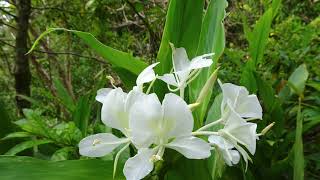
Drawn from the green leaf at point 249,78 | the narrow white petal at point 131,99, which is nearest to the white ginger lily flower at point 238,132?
the narrow white petal at point 131,99

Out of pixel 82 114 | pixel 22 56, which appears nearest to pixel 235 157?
pixel 82 114

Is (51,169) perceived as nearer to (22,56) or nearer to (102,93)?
(102,93)

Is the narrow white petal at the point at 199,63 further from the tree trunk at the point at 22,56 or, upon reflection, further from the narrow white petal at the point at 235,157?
the tree trunk at the point at 22,56

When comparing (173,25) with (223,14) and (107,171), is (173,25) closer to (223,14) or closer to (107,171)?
(223,14)

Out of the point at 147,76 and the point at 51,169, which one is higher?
the point at 147,76

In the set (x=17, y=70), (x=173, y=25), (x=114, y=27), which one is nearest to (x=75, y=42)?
(x=114, y=27)

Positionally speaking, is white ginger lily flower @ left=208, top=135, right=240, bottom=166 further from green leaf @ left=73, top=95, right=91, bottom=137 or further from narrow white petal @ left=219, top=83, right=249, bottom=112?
green leaf @ left=73, top=95, right=91, bottom=137
